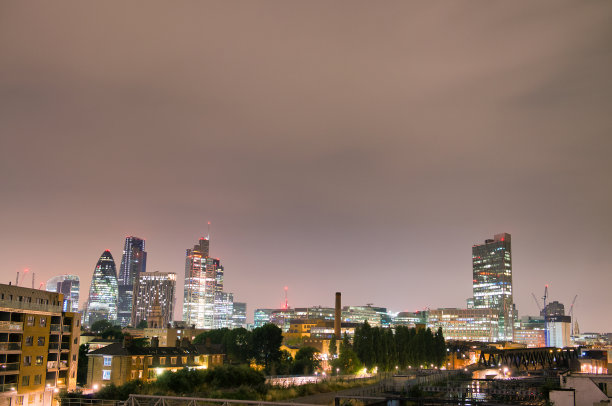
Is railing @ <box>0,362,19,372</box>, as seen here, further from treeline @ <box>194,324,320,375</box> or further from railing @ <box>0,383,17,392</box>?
treeline @ <box>194,324,320,375</box>

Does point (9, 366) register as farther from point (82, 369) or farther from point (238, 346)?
point (238, 346)

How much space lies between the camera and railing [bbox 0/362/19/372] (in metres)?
75.2

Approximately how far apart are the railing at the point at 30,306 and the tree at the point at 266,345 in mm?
58863

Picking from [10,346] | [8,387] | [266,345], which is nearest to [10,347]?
[10,346]

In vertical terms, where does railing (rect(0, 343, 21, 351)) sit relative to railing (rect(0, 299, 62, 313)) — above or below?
below

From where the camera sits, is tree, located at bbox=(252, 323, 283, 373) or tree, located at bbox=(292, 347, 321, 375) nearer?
tree, located at bbox=(292, 347, 321, 375)

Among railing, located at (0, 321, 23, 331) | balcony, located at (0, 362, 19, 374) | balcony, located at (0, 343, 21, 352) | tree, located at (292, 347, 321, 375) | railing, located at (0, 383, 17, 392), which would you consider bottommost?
tree, located at (292, 347, 321, 375)

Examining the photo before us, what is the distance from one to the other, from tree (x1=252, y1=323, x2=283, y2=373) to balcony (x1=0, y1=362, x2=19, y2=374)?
228 ft

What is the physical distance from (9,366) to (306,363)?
76.6m

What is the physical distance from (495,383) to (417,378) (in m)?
15.7

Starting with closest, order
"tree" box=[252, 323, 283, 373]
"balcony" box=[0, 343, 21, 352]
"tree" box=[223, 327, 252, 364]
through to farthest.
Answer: "balcony" box=[0, 343, 21, 352] → "tree" box=[252, 323, 283, 373] → "tree" box=[223, 327, 252, 364]

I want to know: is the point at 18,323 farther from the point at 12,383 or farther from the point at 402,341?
the point at 402,341

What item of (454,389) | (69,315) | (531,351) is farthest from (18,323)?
(531,351)

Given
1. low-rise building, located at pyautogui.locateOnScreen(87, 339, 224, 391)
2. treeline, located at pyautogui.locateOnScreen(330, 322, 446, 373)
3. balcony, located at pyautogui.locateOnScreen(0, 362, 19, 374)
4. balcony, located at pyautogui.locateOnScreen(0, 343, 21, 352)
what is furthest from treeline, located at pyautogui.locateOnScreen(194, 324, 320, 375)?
balcony, located at pyautogui.locateOnScreen(0, 343, 21, 352)
